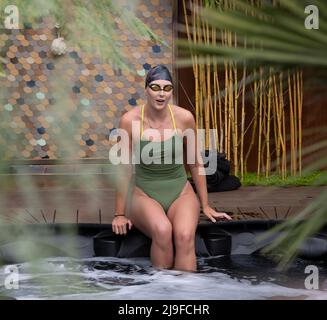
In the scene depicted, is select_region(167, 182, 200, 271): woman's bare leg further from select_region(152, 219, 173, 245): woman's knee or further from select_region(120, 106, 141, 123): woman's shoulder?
select_region(120, 106, 141, 123): woman's shoulder

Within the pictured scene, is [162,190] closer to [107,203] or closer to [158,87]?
[158,87]

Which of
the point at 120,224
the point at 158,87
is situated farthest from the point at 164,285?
the point at 158,87

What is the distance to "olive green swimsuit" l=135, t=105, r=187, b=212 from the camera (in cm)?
363

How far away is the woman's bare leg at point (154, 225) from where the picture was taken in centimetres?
359

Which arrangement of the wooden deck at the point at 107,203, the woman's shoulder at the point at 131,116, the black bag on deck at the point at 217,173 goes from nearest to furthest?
the wooden deck at the point at 107,203, the woman's shoulder at the point at 131,116, the black bag on deck at the point at 217,173

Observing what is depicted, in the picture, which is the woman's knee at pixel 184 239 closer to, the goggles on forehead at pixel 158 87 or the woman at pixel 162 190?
the woman at pixel 162 190

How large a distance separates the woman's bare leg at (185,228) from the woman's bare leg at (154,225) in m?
0.04

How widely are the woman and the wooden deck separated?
17 centimetres

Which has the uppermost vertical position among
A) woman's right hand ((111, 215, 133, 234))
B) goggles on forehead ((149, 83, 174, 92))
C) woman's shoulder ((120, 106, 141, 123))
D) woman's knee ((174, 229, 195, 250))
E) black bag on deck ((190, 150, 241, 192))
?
goggles on forehead ((149, 83, 174, 92))

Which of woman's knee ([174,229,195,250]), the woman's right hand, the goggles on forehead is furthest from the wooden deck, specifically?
the goggles on forehead

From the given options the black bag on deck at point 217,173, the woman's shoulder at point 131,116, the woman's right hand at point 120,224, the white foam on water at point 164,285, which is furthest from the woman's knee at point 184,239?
the black bag on deck at point 217,173

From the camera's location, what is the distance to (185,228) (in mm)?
3580

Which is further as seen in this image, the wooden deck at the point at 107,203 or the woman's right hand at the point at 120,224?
the woman's right hand at the point at 120,224

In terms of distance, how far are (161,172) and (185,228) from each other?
0.32 meters
